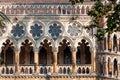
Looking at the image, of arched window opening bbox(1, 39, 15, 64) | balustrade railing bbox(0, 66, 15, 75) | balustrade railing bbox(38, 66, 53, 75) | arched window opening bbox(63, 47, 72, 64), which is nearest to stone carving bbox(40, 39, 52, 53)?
arched window opening bbox(63, 47, 72, 64)

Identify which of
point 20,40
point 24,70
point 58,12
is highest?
point 58,12

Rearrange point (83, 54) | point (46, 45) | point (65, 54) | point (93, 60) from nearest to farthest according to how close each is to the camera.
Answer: point (93, 60)
point (46, 45)
point (83, 54)
point (65, 54)

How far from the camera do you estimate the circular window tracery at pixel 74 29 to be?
120 ft

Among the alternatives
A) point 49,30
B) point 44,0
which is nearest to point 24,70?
point 49,30

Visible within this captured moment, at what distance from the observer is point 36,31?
36625 mm

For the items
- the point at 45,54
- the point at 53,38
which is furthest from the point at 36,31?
the point at 45,54

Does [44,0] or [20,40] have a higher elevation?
[44,0]

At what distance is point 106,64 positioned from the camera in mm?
36250

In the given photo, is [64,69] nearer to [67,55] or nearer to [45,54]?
[67,55]

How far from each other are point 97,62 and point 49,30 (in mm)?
4634

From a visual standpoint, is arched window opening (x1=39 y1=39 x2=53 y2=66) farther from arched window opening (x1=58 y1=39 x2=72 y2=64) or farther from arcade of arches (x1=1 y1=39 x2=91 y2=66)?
arched window opening (x1=58 y1=39 x2=72 y2=64)

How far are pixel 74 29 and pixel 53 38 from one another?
1.83 metres

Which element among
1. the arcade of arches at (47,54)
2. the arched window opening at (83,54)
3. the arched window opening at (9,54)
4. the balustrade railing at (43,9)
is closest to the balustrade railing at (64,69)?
the arcade of arches at (47,54)

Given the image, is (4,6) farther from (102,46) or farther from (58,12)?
(102,46)
